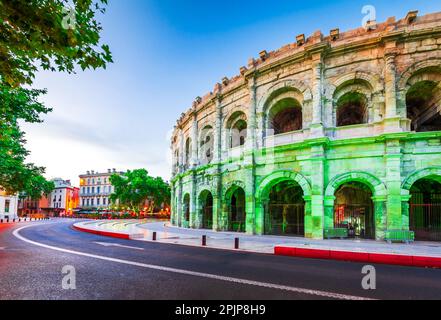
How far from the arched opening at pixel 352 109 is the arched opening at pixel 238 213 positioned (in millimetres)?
9268

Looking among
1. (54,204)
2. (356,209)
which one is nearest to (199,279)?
(356,209)

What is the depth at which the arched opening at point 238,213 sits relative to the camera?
1848 centimetres

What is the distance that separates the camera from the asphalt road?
445 centimetres

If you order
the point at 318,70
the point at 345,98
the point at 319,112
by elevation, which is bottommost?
the point at 319,112

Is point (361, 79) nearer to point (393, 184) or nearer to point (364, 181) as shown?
point (364, 181)

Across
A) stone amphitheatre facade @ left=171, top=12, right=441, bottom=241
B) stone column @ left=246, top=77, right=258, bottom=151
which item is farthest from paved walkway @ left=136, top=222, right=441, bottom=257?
stone column @ left=246, top=77, right=258, bottom=151

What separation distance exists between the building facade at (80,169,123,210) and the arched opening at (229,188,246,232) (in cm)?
5491

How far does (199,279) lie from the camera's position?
5.43 metres

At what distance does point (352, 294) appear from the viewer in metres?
4.61

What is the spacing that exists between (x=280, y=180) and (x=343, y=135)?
14.1ft

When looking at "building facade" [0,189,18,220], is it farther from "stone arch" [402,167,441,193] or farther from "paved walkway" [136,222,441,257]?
"stone arch" [402,167,441,193]
